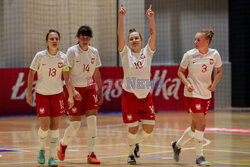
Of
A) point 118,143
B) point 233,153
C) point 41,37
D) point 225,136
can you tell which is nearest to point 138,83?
point 233,153

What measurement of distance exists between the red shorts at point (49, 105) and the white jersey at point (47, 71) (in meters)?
0.06

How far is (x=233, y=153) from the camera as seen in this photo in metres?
6.88

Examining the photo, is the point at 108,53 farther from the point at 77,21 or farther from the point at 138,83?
the point at 138,83

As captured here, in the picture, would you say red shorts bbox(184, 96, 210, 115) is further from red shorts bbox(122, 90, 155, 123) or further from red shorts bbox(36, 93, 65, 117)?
red shorts bbox(36, 93, 65, 117)

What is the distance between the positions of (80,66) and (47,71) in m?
0.47

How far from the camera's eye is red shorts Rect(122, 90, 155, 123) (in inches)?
236

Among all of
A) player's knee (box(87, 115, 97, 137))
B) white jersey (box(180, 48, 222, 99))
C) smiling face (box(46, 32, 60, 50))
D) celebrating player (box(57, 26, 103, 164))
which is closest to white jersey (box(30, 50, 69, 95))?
smiling face (box(46, 32, 60, 50))

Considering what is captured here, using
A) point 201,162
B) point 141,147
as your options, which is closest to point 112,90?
point 141,147

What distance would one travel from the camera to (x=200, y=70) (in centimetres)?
611

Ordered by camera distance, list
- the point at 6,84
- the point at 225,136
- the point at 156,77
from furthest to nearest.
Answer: the point at 156,77 → the point at 6,84 → the point at 225,136

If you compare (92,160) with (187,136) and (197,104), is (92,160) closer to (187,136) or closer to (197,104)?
(187,136)

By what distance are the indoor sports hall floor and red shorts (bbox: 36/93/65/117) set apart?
660 millimetres

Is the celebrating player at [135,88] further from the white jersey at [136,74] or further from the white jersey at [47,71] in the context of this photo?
the white jersey at [47,71]

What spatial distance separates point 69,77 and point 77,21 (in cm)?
1192
